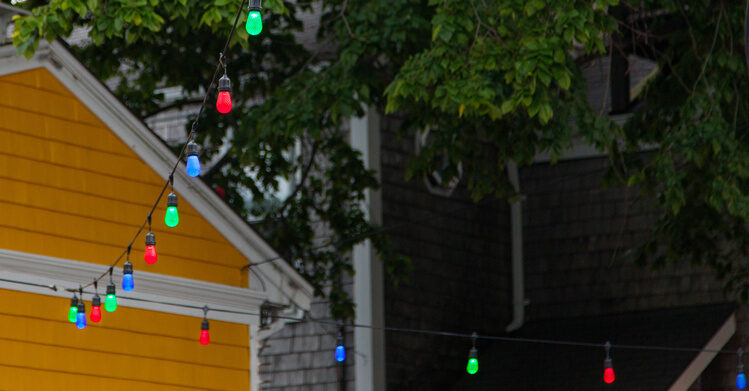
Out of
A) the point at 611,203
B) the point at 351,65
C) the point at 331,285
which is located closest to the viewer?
the point at 351,65

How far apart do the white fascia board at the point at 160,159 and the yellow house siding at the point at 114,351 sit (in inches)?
20.7

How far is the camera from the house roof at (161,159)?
10211 millimetres

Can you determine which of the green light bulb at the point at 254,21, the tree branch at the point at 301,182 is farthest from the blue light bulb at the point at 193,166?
the tree branch at the point at 301,182

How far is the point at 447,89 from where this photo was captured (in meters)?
10.4

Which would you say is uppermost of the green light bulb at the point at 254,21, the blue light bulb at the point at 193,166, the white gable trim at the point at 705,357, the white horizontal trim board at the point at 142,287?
the white gable trim at the point at 705,357

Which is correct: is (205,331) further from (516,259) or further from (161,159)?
→ (516,259)

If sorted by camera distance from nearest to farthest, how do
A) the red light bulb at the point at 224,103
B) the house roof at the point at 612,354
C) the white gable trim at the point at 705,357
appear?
the red light bulb at the point at 224,103 < the white gable trim at the point at 705,357 < the house roof at the point at 612,354

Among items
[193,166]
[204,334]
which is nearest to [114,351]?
[204,334]

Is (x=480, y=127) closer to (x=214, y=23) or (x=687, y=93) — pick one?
(x=687, y=93)

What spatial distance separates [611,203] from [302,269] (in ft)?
14.5

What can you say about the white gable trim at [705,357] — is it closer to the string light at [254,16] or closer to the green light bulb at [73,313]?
the green light bulb at [73,313]

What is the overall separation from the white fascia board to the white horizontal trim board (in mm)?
251

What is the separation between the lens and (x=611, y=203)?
55.0 feet

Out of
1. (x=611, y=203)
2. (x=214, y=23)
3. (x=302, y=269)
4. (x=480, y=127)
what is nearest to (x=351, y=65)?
(x=480, y=127)
